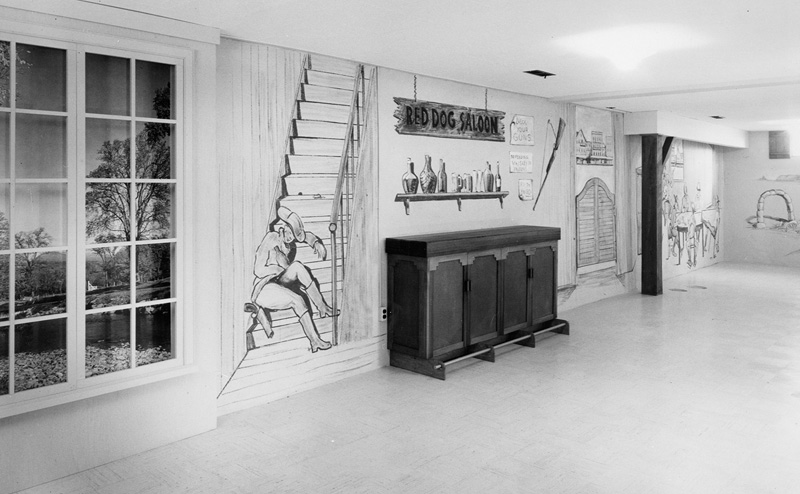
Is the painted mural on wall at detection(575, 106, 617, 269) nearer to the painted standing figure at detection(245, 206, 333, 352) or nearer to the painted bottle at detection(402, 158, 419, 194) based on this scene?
the painted bottle at detection(402, 158, 419, 194)

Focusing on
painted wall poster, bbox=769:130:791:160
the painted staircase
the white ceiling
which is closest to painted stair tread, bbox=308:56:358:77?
the painted staircase

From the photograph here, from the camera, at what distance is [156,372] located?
391 cm

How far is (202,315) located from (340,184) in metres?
1.69

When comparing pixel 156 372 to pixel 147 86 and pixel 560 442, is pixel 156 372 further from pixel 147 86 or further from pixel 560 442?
pixel 560 442

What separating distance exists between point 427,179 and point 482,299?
49.5 inches

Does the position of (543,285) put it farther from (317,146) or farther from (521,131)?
(317,146)

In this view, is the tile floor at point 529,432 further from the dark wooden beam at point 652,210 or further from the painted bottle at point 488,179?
the dark wooden beam at point 652,210

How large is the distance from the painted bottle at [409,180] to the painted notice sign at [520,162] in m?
1.65

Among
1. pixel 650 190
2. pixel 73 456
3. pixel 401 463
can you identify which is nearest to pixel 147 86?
pixel 73 456

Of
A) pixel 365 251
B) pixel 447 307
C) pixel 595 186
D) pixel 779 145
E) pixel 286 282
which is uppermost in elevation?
pixel 779 145

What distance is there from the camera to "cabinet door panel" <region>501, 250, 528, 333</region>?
6145 millimetres

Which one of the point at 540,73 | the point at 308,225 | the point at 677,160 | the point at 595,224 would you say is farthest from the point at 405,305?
the point at 677,160

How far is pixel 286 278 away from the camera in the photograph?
16.1ft

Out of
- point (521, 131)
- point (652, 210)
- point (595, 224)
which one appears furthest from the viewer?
point (652, 210)
